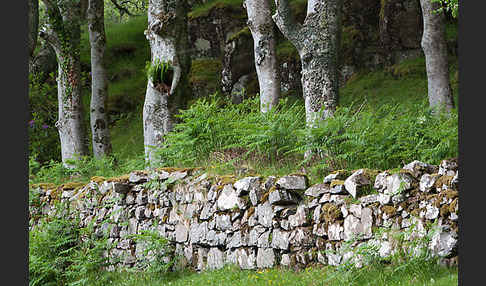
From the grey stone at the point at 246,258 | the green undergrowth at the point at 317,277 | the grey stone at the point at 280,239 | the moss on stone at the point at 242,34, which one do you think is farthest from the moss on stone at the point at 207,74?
the grey stone at the point at 280,239

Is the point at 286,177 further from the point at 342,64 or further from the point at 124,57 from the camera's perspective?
the point at 124,57

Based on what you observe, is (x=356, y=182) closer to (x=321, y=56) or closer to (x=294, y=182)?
(x=294, y=182)

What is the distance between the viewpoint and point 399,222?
256 inches

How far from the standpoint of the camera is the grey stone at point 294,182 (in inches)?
308

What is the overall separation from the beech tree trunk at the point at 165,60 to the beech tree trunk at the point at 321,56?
368 centimetres

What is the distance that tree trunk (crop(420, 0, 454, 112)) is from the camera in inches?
479

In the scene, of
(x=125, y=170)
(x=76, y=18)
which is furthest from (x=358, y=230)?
(x=76, y=18)

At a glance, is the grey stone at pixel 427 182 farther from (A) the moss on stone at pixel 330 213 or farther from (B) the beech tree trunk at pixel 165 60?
(B) the beech tree trunk at pixel 165 60

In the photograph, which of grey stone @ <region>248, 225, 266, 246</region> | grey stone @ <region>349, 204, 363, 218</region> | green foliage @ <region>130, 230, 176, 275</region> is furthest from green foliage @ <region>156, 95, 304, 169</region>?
grey stone @ <region>349, 204, 363, 218</region>

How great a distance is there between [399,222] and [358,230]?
2.02ft

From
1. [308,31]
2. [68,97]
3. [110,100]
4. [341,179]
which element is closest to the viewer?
[341,179]

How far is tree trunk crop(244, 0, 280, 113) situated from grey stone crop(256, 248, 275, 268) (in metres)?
4.32

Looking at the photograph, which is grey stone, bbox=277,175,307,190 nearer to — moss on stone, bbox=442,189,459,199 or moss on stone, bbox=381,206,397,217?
moss on stone, bbox=381,206,397,217

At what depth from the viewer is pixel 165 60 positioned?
11.9 meters
